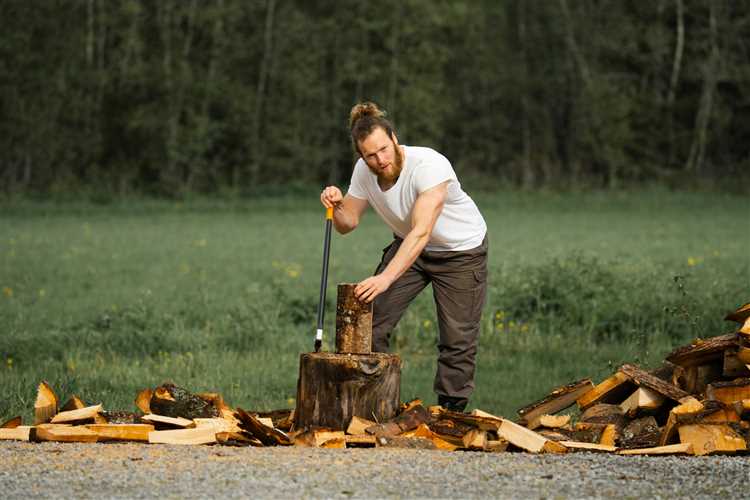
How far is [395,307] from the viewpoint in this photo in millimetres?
8141

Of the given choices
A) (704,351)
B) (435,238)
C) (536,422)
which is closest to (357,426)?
(536,422)

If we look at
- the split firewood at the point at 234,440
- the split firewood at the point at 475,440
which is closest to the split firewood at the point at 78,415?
the split firewood at the point at 234,440

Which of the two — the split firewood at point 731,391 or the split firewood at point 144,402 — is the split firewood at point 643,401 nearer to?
the split firewood at point 731,391

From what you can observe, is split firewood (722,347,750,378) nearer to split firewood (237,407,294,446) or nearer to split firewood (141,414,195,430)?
split firewood (237,407,294,446)

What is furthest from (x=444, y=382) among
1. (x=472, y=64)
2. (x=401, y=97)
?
(x=472, y=64)

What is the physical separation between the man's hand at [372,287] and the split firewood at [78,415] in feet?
5.21

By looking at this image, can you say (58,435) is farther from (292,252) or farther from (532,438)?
(292,252)

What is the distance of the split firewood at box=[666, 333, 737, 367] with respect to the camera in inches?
Answer: 284

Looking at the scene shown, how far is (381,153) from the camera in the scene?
7.27 meters

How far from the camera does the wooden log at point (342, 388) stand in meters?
6.98

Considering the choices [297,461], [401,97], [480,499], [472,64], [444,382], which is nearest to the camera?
[480,499]

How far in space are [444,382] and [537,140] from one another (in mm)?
40978

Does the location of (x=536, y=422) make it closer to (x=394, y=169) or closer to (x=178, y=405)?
(x=394, y=169)

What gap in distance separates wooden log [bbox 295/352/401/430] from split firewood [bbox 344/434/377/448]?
0.94ft
